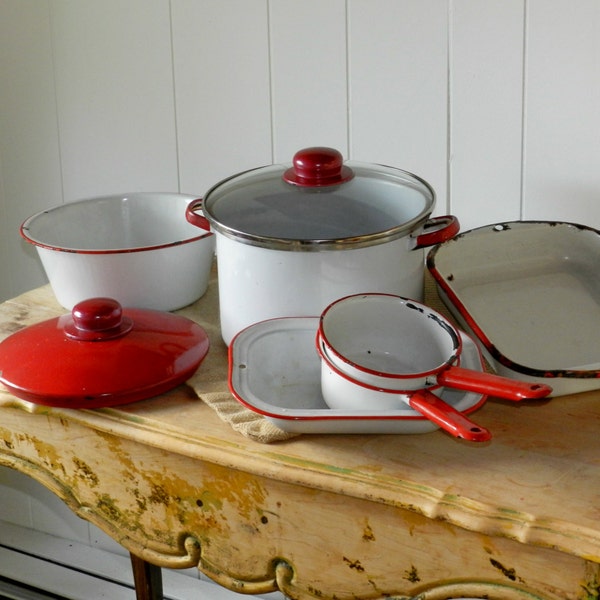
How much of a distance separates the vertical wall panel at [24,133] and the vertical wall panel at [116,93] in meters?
0.03

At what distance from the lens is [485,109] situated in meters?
1.12

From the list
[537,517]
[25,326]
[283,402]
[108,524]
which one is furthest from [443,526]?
[25,326]

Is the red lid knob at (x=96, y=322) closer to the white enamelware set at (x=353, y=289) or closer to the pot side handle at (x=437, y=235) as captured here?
the white enamelware set at (x=353, y=289)

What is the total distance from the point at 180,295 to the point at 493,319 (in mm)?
331

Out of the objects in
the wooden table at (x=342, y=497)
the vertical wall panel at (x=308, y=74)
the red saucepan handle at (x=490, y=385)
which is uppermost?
the vertical wall panel at (x=308, y=74)

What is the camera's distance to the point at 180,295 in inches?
39.5

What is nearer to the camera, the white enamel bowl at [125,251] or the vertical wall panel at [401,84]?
the white enamel bowl at [125,251]

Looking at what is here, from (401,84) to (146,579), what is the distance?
77 cm

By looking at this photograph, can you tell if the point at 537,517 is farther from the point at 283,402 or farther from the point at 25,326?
the point at 25,326

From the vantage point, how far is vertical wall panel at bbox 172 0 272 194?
124 cm

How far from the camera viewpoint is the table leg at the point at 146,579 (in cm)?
133

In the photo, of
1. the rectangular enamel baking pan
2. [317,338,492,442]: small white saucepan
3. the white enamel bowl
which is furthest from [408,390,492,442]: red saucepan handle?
the white enamel bowl

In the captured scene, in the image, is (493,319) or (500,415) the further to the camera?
(493,319)

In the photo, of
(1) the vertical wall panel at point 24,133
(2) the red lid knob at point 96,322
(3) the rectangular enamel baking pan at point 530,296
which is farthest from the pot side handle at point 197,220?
(1) the vertical wall panel at point 24,133
